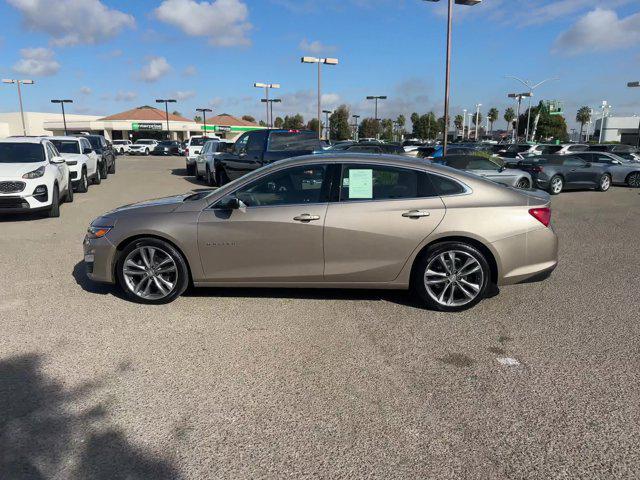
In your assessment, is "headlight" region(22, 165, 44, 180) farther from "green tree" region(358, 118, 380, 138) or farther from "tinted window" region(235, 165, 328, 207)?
"green tree" region(358, 118, 380, 138)

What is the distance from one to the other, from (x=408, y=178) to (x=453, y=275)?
3.49ft

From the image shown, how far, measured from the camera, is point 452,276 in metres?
4.83

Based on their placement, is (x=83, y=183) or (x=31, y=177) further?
(x=83, y=183)

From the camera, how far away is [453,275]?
4832 millimetres

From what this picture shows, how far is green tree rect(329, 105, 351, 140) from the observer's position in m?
77.8

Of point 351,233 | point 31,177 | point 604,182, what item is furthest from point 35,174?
point 604,182

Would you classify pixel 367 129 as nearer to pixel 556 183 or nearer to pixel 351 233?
pixel 556 183

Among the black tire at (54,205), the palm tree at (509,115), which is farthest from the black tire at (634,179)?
the palm tree at (509,115)

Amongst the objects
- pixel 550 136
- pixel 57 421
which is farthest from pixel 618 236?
pixel 550 136

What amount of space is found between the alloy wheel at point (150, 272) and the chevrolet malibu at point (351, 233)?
14 millimetres

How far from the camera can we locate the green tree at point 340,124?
77.8 metres

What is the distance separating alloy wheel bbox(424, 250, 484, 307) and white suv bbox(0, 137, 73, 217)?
341 inches

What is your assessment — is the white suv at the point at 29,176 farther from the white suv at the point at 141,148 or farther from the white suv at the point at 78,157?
the white suv at the point at 141,148

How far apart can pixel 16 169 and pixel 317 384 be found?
9243mm
